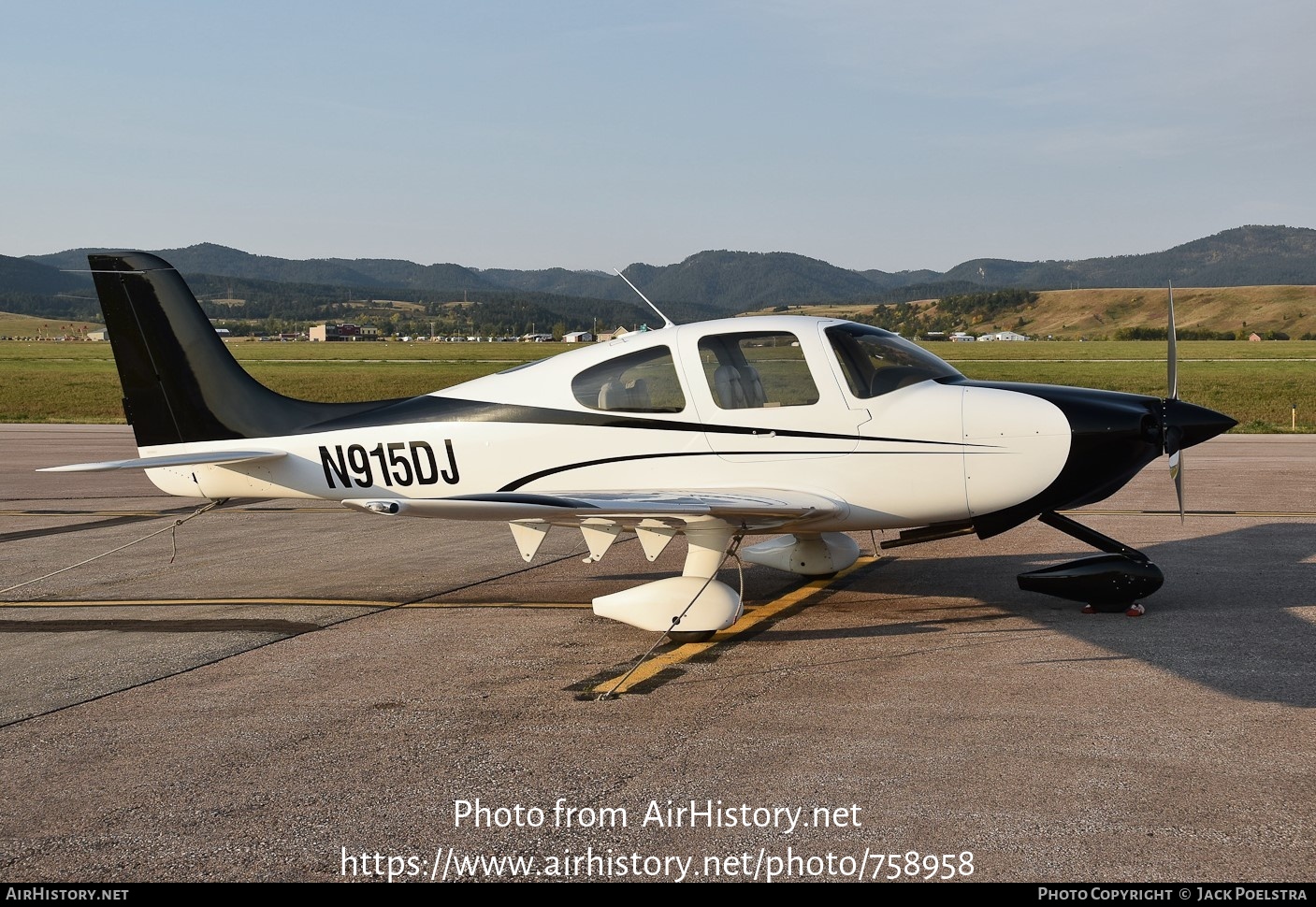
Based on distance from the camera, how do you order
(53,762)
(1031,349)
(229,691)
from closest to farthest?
(53,762)
(229,691)
(1031,349)

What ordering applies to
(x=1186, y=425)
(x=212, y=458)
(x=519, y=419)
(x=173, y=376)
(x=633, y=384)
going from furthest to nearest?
(x=173, y=376) → (x=212, y=458) → (x=519, y=419) → (x=633, y=384) → (x=1186, y=425)

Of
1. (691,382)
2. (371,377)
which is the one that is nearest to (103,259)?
(691,382)

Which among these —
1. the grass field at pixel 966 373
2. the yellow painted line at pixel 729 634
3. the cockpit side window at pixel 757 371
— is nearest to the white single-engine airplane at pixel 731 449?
the cockpit side window at pixel 757 371

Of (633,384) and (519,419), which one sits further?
(519,419)

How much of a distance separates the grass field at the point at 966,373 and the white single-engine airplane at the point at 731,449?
23583 mm

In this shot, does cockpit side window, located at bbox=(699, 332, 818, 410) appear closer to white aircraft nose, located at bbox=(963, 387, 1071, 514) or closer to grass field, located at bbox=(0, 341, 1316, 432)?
white aircraft nose, located at bbox=(963, 387, 1071, 514)

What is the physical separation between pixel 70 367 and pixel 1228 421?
85.2 metres

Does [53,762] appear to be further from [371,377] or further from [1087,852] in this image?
[371,377]

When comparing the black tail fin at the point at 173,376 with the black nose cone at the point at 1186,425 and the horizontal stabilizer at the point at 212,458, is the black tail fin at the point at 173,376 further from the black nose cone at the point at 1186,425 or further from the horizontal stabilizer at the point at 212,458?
the black nose cone at the point at 1186,425

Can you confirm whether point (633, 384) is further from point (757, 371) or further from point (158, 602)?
point (158, 602)

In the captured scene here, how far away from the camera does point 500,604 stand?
30.2 ft

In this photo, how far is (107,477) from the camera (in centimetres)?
2039

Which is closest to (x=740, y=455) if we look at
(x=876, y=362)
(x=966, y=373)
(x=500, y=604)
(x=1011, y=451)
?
(x=876, y=362)

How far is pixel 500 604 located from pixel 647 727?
350 centimetres
